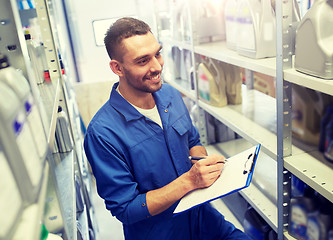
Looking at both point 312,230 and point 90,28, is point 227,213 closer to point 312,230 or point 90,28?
point 312,230

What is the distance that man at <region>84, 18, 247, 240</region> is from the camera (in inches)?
60.2

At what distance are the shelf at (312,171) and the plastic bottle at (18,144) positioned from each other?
1.08 metres

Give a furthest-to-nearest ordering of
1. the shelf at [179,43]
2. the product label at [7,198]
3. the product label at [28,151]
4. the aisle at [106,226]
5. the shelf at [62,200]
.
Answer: the aisle at [106,226] → the shelf at [179,43] → the shelf at [62,200] → the product label at [28,151] → the product label at [7,198]

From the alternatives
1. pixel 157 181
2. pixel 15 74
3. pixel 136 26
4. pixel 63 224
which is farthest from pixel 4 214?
pixel 136 26

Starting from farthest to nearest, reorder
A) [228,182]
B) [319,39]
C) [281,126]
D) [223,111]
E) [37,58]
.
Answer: [223,111], [37,58], [281,126], [228,182], [319,39]

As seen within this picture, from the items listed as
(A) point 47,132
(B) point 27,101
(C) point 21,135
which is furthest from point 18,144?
(A) point 47,132

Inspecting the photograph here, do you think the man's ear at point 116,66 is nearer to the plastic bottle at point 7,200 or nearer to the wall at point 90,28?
the plastic bottle at point 7,200

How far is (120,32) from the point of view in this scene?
5.31 ft

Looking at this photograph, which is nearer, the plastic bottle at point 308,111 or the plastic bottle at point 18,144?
the plastic bottle at point 18,144

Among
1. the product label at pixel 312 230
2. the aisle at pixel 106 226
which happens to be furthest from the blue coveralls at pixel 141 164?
the aisle at pixel 106 226

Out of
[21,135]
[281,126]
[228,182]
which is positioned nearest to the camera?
[21,135]

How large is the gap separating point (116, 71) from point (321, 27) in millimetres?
946

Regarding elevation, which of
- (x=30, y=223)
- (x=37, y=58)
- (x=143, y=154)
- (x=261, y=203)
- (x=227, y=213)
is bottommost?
(x=227, y=213)

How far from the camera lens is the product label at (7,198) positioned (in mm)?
493
